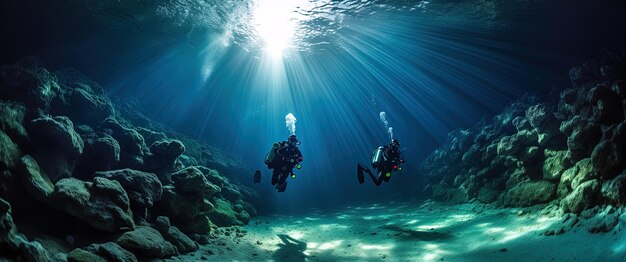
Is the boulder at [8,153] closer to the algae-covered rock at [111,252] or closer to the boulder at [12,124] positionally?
the boulder at [12,124]

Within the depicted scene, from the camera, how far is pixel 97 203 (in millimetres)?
6445

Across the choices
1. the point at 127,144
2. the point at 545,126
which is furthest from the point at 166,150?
the point at 545,126

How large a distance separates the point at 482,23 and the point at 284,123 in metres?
44.1

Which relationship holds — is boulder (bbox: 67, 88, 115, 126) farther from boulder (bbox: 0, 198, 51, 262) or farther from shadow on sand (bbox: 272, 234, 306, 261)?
boulder (bbox: 0, 198, 51, 262)

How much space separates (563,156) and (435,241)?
19.3 ft

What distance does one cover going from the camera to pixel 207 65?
28.8m

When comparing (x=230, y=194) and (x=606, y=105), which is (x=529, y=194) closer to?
(x=606, y=105)

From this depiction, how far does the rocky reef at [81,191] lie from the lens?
565 centimetres

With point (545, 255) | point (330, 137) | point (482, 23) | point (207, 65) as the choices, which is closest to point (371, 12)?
point (482, 23)

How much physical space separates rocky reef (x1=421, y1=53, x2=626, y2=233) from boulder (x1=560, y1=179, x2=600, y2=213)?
17 millimetres

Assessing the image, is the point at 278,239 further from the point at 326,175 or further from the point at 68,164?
the point at 326,175

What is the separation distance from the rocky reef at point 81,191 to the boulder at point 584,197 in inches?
373

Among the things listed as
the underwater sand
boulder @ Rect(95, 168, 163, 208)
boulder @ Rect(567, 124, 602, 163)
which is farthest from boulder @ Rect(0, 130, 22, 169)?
boulder @ Rect(567, 124, 602, 163)

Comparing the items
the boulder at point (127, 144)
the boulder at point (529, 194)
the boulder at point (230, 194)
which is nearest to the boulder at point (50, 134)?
the boulder at point (127, 144)
